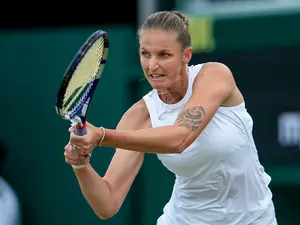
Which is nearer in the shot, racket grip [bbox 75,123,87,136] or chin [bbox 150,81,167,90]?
racket grip [bbox 75,123,87,136]

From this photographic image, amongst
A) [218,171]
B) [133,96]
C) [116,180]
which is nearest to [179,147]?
[218,171]

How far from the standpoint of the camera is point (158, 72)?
4254mm

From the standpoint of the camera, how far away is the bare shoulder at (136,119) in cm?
469

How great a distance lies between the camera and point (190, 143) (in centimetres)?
421

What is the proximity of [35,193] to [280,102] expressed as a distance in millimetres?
2195

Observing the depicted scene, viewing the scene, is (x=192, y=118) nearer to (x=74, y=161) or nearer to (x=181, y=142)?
(x=181, y=142)

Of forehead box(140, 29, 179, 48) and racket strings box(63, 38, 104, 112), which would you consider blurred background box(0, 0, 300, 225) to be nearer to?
forehead box(140, 29, 179, 48)

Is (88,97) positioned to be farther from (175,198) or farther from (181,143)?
(175,198)

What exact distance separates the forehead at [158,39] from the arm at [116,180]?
0.51 m

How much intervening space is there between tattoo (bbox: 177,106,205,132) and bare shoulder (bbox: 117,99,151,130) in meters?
0.46

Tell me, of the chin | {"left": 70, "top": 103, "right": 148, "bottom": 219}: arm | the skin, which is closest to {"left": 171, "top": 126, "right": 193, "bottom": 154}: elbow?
the skin

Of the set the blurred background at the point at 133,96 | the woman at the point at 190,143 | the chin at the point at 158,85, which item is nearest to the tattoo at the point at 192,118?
the woman at the point at 190,143

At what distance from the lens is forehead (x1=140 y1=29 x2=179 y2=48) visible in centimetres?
428

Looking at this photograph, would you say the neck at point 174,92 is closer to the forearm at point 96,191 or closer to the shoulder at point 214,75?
the shoulder at point 214,75
